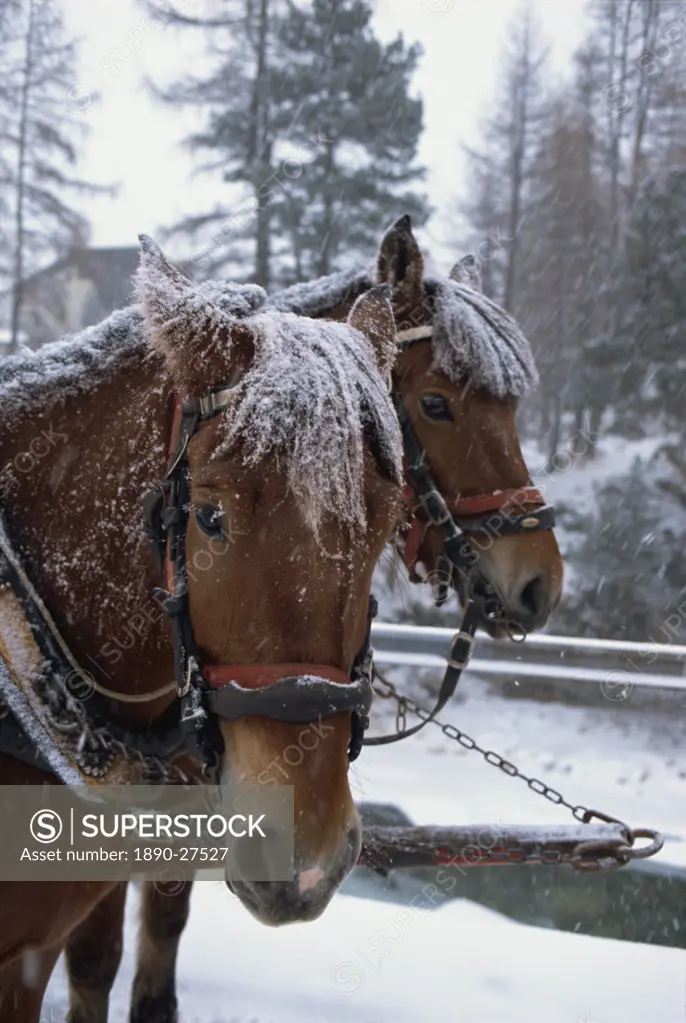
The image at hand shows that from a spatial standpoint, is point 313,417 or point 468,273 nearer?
point 313,417

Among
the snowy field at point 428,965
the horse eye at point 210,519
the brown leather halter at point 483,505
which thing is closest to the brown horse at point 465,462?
the brown leather halter at point 483,505

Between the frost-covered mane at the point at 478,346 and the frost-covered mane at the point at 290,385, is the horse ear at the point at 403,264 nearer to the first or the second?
the frost-covered mane at the point at 478,346

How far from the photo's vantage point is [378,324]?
1950mm

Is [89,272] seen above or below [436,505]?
above

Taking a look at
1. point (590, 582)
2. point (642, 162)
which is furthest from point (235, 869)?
point (642, 162)

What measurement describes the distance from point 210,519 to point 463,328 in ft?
6.05

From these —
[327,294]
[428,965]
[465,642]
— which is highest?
[327,294]

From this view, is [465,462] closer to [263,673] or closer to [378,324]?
[378,324]

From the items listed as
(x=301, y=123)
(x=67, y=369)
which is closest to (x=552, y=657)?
(x=67, y=369)

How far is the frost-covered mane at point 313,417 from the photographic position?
150cm

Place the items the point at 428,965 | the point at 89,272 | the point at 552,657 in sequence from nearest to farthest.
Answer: the point at 428,965 → the point at 552,657 → the point at 89,272

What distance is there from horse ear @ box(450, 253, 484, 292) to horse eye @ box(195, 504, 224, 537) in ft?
7.70

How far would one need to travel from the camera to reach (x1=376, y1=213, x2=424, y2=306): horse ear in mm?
3180

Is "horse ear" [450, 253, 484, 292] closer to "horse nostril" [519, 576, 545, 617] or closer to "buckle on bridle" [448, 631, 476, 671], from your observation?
"horse nostril" [519, 576, 545, 617]
